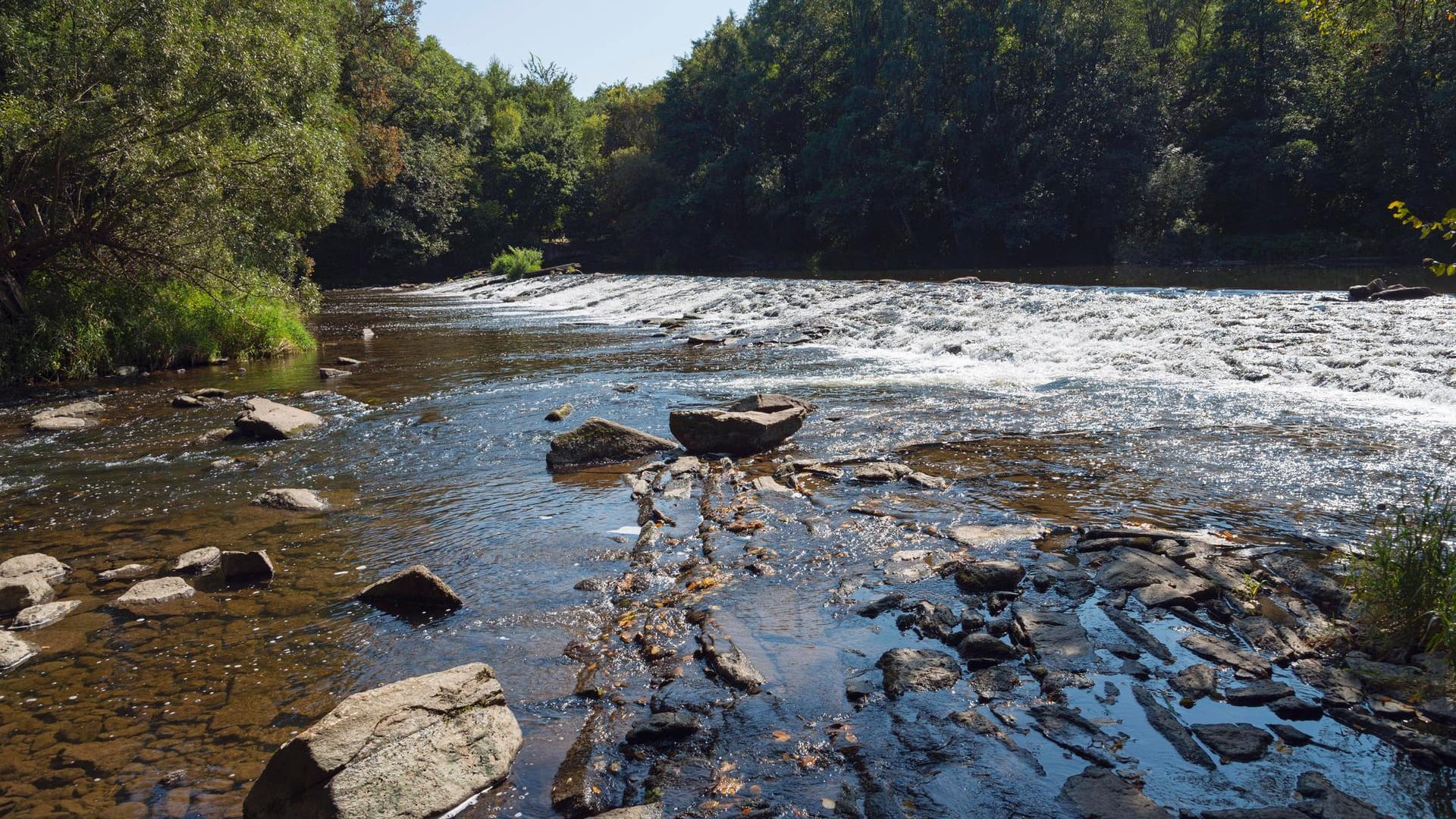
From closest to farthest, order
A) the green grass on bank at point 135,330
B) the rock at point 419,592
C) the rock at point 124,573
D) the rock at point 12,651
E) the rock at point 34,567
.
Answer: the rock at point 12,651, the rock at point 419,592, the rock at point 34,567, the rock at point 124,573, the green grass on bank at point 135,330

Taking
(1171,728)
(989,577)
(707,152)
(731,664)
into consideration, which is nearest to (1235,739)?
(1171,728)

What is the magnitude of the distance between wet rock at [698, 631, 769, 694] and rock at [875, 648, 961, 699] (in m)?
0.63

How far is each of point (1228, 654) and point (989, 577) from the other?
135 cm

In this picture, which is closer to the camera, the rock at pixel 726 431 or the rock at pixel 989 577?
the rock at pixel 989 577

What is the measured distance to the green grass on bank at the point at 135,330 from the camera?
14.2 m

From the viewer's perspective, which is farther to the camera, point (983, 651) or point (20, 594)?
point (20, 594)

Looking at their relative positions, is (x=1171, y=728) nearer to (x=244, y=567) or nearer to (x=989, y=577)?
(x=989, y=577)

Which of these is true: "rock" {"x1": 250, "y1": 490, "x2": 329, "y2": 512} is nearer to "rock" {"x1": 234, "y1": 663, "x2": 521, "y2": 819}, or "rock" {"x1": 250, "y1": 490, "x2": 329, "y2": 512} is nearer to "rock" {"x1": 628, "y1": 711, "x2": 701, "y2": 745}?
"rock" {"x1": 234, "y1": 663, "x2": 521, "y2": 819}

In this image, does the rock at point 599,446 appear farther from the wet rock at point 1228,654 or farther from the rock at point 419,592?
the wet rock at point 1228,654

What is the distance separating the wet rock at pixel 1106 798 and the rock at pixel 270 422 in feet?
32.5

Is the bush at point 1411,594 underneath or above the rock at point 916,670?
above

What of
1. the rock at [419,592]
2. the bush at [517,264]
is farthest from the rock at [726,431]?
the bush at [517,264]

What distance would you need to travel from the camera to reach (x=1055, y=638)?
4.51 m

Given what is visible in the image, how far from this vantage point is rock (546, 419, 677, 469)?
886cm
